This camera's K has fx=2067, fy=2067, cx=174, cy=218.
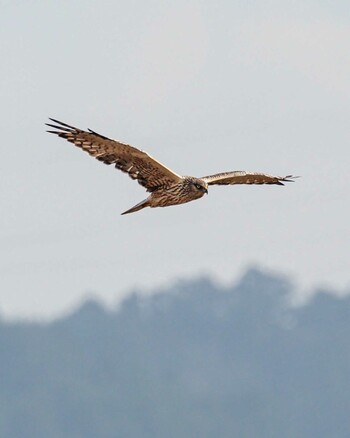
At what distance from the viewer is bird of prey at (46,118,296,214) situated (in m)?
26.6

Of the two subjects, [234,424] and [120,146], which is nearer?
[120,146]

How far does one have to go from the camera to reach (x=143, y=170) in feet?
88.7

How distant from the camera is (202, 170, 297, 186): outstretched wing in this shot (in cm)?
2836

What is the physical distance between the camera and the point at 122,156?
26.8 m

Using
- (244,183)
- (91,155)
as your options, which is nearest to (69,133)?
(91,155)

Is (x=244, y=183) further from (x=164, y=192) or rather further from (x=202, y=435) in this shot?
(x=202, y=435)

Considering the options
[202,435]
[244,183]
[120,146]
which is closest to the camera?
[120,146]

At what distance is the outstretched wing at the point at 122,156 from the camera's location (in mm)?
26531

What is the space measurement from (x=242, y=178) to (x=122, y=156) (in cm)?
276

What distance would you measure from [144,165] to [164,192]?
0.66 m

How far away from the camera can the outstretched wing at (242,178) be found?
28.4 meters

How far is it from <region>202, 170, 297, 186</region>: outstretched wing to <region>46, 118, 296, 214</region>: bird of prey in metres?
0.35

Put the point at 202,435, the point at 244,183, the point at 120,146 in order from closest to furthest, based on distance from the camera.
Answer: the point at 120,146 < the point at 244,183 < the point at 202,435

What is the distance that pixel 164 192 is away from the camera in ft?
89.8
